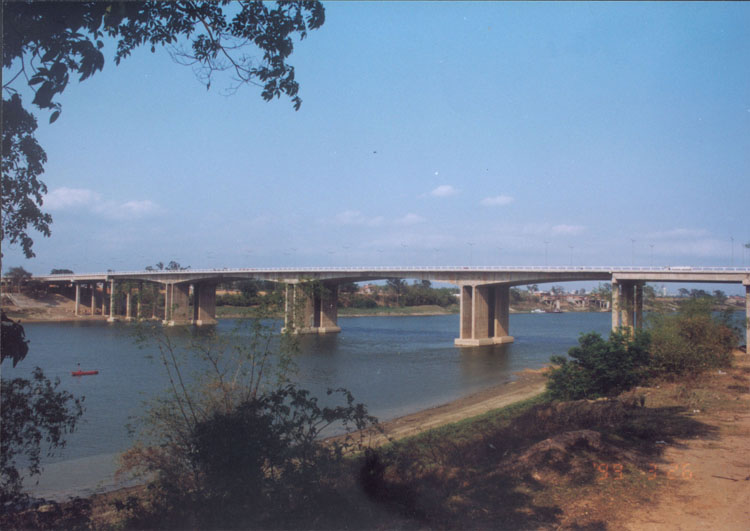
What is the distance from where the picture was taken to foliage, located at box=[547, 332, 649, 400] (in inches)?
667

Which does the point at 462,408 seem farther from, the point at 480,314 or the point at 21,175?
the point at 480,314

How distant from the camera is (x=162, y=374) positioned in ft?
27.6

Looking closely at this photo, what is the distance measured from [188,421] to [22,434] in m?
1.97

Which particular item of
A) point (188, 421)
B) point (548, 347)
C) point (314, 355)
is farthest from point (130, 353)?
point (548, 347)

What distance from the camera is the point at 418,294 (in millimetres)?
108875

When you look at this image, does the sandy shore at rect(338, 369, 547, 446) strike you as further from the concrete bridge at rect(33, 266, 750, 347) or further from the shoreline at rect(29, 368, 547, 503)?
the concrete bridge at rect(33, 266, 750, 347)

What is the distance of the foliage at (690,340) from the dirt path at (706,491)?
24.6 feet

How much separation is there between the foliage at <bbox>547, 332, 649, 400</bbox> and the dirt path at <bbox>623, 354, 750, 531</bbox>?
6.42m

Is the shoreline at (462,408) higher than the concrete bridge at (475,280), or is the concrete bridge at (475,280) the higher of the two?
the concrete bridge at (475,280)

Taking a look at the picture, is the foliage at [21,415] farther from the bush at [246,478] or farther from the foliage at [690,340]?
the foliage at [690,340]

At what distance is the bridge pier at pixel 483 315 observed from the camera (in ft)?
166

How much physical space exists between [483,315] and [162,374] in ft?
150

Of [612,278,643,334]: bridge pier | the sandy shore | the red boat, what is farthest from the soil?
the red boat

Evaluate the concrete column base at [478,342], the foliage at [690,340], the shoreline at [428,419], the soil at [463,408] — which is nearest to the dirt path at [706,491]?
the shoreline at [428,419]
